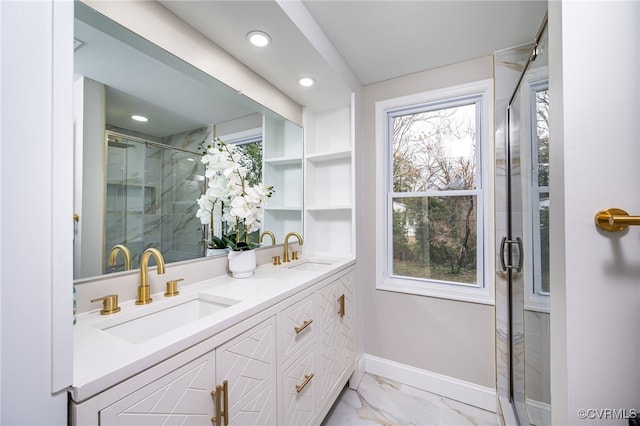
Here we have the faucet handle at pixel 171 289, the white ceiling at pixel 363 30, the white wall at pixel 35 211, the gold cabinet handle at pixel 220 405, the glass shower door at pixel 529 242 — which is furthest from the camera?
the white ceiling at pixel 363 30


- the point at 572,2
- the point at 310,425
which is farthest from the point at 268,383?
the point at 572,2

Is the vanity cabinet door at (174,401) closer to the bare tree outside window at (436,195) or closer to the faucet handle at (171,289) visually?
the faucet handle at (171,289)

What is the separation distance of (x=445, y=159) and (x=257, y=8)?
1.56m

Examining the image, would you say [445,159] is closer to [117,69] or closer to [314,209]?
[314,209]

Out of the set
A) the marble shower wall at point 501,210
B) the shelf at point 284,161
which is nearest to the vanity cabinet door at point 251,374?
the shelf at point 284,161

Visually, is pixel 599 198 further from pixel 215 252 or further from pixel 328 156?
pixel 328 156

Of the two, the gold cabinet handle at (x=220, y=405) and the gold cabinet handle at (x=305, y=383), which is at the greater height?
the gold cabinet handle at (x=220, y=405)

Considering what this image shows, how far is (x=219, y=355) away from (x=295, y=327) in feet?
1.43

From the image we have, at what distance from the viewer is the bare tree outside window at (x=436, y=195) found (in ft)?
6.18

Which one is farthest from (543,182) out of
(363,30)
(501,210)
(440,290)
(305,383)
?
(305,383)

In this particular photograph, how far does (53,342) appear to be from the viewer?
0.49 m

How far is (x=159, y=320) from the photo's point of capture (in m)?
1.03

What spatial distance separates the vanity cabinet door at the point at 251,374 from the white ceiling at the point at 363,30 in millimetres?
1392

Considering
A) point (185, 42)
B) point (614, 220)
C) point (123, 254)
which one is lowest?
point (123, 254)
